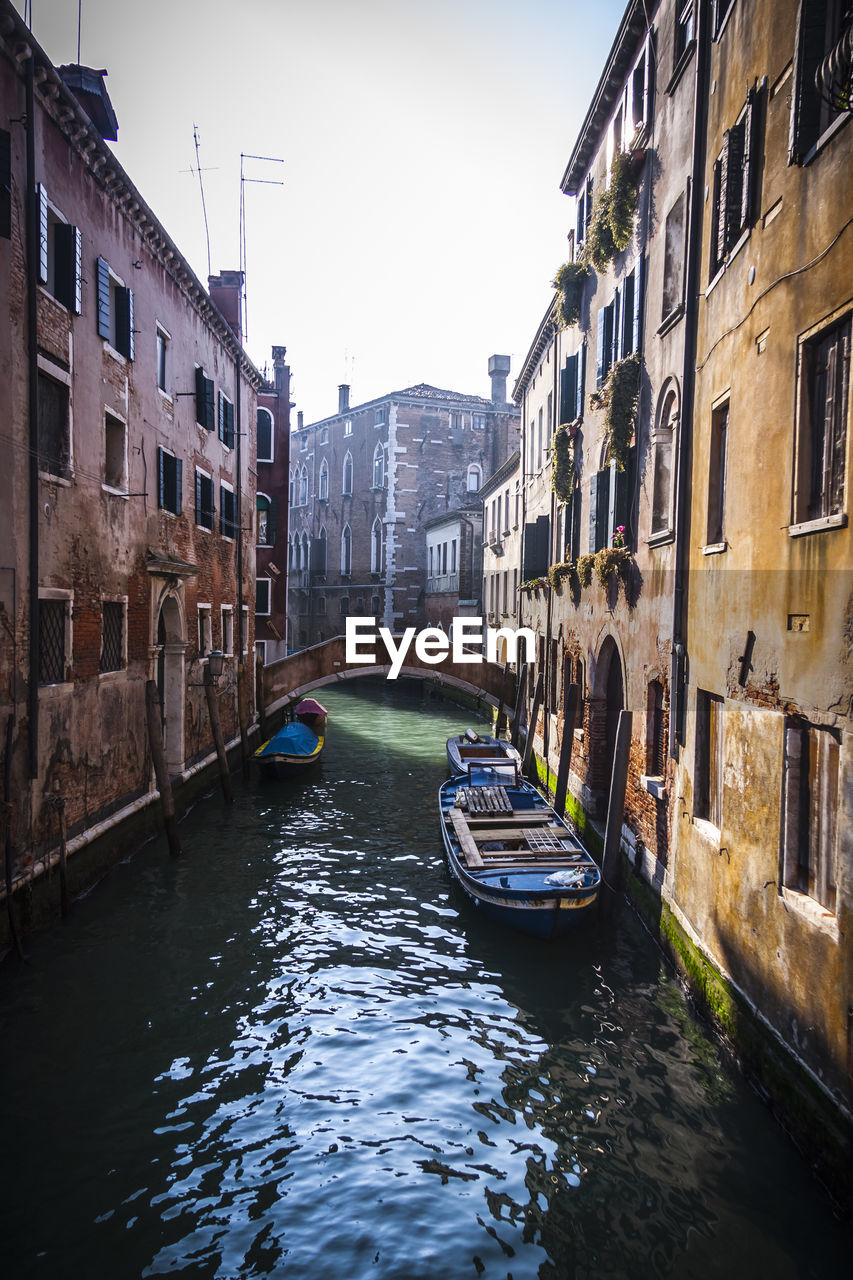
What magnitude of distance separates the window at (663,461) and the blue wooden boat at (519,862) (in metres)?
3.75

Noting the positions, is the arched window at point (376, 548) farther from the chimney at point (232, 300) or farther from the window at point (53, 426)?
the window at point (53, 426)

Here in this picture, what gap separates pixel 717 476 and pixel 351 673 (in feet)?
42.0

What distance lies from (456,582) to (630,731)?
2255 centimetres

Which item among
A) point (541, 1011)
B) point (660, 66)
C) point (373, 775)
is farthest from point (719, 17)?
point (373, 775)

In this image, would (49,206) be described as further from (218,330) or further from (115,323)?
(218,330)

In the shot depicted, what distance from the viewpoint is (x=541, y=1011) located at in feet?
24.6

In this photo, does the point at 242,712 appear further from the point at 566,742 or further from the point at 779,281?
the point at 779,281

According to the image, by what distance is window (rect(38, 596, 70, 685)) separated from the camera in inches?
343

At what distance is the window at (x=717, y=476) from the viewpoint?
7.34 metres

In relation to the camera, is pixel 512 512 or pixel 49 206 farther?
pixel 512 512

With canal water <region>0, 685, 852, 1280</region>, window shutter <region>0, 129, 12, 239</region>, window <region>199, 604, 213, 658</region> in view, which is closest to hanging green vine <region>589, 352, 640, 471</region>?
canal water <region>0, 685, 852, 1280</region>

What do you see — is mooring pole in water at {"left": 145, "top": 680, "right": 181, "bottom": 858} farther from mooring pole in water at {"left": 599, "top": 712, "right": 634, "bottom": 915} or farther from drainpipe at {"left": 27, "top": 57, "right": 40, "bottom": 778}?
mooring pole in water at {"left": 599, "top": 712, "right": 634, "bottom": 915}

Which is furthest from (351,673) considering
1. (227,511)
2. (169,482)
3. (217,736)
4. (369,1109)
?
(369,1109)

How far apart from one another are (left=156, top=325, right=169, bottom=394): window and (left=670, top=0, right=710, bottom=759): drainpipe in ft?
27.0
